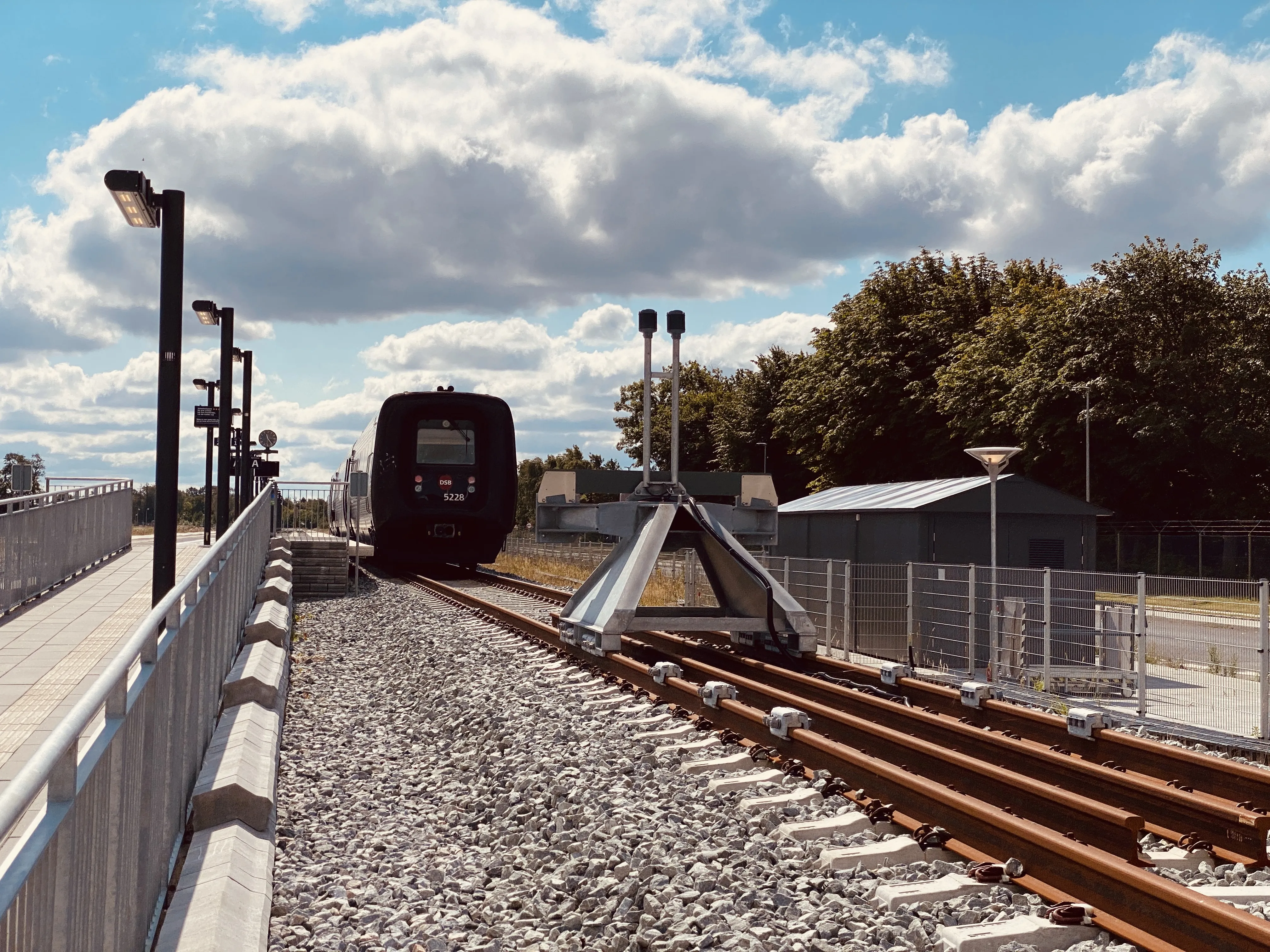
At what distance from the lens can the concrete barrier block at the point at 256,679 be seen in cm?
914

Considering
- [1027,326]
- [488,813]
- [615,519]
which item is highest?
[1027,326]

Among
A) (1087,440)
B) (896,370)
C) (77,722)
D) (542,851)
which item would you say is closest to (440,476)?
(542,851)

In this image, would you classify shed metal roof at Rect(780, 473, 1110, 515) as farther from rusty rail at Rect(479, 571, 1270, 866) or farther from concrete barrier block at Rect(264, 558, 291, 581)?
concrete barrier block at Rect(264, 558, 291, 581)

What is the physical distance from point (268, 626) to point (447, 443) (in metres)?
13.7

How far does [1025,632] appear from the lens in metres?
13.7

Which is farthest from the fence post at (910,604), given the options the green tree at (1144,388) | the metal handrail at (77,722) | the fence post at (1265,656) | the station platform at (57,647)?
the green tree at (1144,388)

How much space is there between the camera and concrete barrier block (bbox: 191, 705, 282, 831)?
627 cm

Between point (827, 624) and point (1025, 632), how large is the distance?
3.30 m

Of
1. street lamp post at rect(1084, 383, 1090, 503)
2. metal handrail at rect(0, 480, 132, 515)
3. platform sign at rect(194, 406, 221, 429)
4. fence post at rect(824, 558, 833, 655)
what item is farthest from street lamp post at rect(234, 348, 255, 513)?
street lamp post at rect(1084, 383, 1090, 503)

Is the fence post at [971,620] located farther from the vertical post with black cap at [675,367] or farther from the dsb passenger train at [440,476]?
the dsb passenger train at [440,476]

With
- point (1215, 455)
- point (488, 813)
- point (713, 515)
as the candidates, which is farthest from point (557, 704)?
point (1215, 455)

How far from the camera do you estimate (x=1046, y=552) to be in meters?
17.8

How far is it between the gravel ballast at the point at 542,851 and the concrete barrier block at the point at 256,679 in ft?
1.45

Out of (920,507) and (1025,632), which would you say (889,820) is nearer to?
(1025,632)
